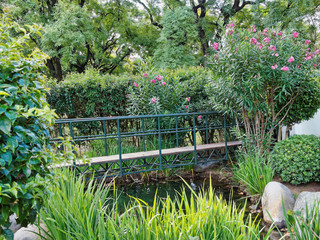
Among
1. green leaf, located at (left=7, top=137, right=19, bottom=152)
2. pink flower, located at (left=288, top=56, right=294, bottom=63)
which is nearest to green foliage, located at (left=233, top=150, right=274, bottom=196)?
pink flower, located at (left=288, top=56, right=294, bottom=63)

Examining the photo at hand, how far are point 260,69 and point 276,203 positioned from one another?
2.16 m

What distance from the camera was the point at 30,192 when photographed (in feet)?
4.56

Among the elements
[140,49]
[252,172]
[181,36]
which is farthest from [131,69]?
[252,172]

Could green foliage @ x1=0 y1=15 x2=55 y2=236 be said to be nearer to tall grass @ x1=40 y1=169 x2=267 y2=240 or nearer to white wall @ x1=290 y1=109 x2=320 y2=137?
tall grass @ x1=40 y1=169 x2=267 y2=240

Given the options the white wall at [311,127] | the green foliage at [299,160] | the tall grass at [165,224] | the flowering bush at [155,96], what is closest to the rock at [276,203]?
the green foliage at [299,160]

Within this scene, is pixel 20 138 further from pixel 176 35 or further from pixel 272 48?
pixel 176 35

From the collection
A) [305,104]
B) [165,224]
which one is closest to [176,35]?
[305,104]

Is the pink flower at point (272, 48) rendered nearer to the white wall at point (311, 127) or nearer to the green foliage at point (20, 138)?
the white wall at point (311, 127)

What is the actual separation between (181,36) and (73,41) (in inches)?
192

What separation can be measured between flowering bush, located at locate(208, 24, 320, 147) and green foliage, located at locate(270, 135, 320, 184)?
609 mm

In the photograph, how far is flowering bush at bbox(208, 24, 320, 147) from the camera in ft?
14.2

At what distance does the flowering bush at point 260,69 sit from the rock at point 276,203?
1451 millimetres

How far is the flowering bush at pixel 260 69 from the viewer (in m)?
4.34

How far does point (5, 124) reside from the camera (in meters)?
1.27
